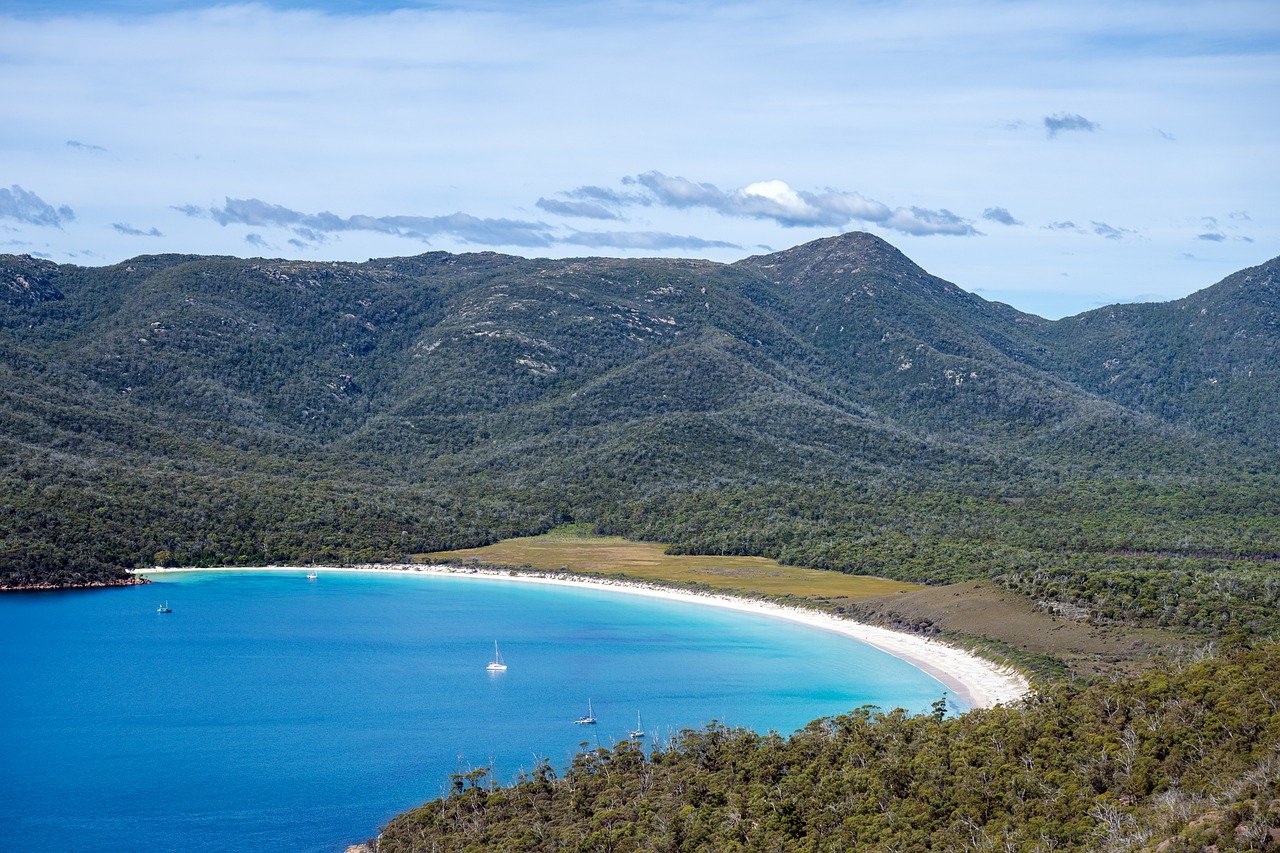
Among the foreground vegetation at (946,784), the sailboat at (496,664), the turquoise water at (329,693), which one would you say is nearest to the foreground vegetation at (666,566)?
the turquoise water at (329,693)

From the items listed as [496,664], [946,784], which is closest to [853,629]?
[496,664]

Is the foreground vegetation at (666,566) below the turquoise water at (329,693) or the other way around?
the other way around

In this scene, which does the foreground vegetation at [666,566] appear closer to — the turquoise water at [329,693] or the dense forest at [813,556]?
the dense forest at [813,556]

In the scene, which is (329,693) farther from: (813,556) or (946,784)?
(813,556)

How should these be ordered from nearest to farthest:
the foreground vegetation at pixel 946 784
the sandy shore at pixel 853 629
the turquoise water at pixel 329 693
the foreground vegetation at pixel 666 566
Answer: the foreground vegetation at pixel 946 784 < the turquoise water at pixel 329 693 < the sandy shore at pixel 853 629 < the foreground vegetation at pixel 666 566

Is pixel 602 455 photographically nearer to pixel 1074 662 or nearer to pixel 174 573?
pixel 174 573

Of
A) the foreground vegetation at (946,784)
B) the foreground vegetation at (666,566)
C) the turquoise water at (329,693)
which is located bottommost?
the turquoise water at (329,693)

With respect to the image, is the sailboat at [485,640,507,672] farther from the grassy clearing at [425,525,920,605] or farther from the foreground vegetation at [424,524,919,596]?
the grassy clearing at [425,525,920,605]

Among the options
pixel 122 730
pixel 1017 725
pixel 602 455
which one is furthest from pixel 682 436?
pixel 1017 725

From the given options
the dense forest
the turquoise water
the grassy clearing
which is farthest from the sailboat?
the grassy clearing
